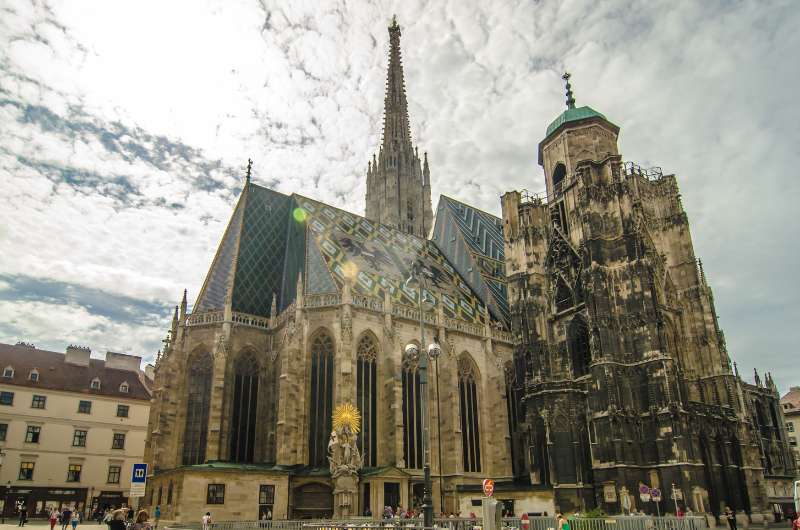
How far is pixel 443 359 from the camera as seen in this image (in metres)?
34.3

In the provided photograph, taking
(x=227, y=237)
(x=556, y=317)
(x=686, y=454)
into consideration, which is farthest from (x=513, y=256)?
(x=227, y=237)

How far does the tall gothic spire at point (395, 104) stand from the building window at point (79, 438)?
37251 mm

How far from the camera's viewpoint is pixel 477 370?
36.3 m

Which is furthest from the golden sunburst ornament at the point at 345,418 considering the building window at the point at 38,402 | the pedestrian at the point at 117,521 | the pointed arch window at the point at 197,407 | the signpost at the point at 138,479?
the building window at the point at 38,402

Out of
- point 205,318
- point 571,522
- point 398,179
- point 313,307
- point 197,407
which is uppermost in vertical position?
point 398,179

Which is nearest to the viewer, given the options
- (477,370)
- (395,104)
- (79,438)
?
(477,370)

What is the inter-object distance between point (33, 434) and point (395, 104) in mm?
44349

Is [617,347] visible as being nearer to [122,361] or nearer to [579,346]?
[579,346]

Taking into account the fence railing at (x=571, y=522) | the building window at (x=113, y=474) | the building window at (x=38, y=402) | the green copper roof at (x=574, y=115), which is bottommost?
the fence railing at (x=571, y=522)

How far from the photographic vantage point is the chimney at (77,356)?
1772 inches

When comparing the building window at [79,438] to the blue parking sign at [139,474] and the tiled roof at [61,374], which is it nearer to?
the tiled roof at [61,374]

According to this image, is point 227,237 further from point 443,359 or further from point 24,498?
point 24,498

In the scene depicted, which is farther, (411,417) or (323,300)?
(411,417)

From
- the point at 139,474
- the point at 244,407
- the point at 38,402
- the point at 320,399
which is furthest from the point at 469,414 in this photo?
the point at 38,402
